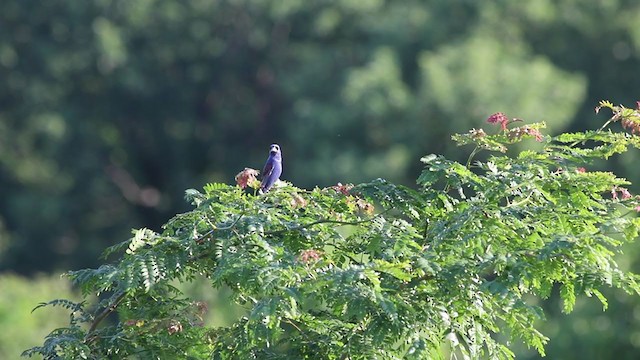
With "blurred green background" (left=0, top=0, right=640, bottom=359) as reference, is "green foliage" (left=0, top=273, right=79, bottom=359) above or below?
below

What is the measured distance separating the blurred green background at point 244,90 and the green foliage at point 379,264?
2213 cm

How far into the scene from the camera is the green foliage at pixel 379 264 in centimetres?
660

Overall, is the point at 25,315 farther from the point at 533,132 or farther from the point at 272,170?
the point at 533,132

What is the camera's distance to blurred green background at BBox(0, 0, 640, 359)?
103 ft

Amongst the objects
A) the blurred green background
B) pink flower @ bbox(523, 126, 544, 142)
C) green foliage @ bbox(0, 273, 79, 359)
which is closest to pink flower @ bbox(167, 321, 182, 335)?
pink flower @ bbox(523, 126, 544, 142)

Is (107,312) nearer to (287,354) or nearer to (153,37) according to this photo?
(287,354)

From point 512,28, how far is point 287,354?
92.6ft

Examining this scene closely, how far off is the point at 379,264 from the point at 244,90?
34227mm

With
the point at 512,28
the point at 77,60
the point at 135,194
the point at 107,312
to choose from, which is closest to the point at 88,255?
the point at 135,194

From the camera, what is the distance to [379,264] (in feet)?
21.2

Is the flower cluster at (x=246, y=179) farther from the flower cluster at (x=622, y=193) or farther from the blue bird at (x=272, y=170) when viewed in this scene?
the flower cluster at (x=622, y=193)

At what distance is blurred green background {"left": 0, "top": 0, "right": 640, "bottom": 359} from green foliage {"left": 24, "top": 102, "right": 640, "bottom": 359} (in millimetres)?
22127

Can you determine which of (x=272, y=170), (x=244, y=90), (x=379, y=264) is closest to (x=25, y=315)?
(x=272, y=170)

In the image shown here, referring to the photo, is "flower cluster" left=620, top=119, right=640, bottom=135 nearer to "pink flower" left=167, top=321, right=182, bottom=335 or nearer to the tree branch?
"pink flower" left=167, top=321, right=182, bottom=335
